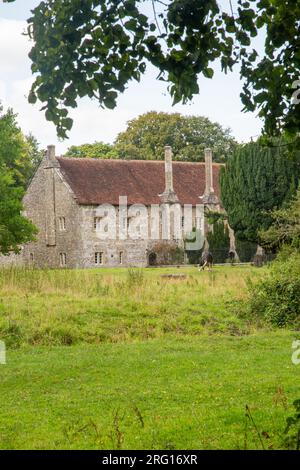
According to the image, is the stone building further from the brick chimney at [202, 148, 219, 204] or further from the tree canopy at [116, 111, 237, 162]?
the tree canopy at [116, 111, 237, 162]

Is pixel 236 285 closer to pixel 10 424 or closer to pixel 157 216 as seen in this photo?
pixel 10 424

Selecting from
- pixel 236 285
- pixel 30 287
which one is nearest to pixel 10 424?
pixel 30 287

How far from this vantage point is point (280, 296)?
1872 cm

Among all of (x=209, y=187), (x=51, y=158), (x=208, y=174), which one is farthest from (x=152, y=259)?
(x=51, y=158)

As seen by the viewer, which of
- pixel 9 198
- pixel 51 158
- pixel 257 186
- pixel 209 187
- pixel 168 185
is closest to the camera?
pixel 9 198

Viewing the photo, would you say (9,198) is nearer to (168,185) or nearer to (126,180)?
(126,180)

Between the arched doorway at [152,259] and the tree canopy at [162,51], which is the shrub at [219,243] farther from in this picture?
the tree canopy at [162,51]

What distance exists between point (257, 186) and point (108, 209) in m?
13.5

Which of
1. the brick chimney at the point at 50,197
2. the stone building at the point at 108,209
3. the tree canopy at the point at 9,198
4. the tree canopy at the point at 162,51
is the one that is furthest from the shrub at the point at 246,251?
the tree canopy at the point at 162,51

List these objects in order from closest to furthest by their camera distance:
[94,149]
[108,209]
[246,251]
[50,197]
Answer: [246,251], [108,209], [50,197], [94,149]

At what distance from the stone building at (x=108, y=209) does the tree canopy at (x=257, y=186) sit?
10.6m

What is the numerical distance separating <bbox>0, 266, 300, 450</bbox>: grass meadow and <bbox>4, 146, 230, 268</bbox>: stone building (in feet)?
89.0

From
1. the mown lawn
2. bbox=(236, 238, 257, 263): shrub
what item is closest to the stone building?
bbox=(236, 238, 257, 263): shrub

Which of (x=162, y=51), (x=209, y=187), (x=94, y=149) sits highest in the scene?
(x=94, y=149)
